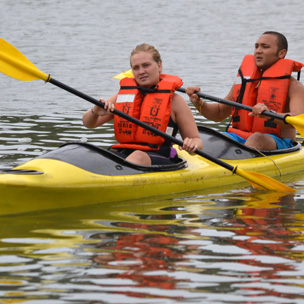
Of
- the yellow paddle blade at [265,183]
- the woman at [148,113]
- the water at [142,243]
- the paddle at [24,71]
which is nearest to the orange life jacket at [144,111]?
the woman at [148,113]

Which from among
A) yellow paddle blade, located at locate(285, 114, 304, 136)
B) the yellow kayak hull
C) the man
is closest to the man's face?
the man

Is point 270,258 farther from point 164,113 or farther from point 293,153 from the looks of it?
point 293,153

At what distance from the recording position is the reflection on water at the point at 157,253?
412cm

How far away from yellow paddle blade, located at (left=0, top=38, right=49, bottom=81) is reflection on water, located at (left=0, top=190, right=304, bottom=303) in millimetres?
1075

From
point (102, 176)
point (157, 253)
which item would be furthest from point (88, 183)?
point (157, 253)

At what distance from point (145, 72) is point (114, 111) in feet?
1.71

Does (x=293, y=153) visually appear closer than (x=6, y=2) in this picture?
Yes

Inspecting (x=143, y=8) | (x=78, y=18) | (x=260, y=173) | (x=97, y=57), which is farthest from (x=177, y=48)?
(x=260, y=173)

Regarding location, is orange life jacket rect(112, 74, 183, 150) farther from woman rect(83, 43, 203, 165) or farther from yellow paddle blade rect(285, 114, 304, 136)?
yellow paddle blade rect(285, 114, 304, 136)

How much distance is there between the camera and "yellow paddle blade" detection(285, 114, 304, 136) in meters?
7.04

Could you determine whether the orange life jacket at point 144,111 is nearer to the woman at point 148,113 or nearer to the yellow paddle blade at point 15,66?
the woman at point 148,113

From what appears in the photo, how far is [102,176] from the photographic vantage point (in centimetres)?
610

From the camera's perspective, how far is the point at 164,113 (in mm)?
6473

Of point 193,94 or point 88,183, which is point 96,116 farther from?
point 193,94
